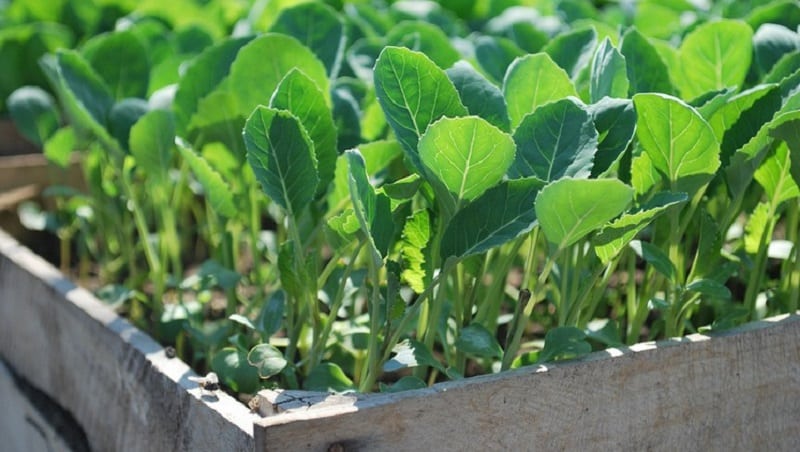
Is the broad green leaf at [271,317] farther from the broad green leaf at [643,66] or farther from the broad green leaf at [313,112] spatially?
the broad green leaf at [643,66]

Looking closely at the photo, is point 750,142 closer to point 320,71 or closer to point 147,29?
point 320,71

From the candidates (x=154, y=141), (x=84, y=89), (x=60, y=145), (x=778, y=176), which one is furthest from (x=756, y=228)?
(x=60, y=145)

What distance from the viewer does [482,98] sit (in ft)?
3.88

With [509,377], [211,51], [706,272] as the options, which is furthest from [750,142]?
[211,51]

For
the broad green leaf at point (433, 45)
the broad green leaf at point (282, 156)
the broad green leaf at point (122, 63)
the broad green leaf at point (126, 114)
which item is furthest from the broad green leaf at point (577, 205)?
the broad green leaf at point (122, 63)

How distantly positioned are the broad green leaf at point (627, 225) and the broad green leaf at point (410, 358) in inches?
7.6

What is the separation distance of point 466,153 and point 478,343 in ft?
0.66

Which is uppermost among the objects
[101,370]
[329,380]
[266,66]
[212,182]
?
[266,66]

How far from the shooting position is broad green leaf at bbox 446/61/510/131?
118 cm

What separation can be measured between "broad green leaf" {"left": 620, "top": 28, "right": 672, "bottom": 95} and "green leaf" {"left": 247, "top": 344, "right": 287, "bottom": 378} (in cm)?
52

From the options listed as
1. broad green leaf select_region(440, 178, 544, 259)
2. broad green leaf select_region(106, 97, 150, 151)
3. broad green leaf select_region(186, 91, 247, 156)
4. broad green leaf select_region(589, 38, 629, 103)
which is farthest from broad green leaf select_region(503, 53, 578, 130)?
broad green leaf select_region(106, 97, 150, 151)

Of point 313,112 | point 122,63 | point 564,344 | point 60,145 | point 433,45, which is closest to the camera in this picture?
point 564,344

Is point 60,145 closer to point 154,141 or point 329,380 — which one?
point 154,141

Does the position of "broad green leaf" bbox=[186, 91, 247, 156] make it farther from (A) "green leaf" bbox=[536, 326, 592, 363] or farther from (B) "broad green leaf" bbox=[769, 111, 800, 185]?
(B) "broad green leaf" bbox=[769, 111, 800, 185]
